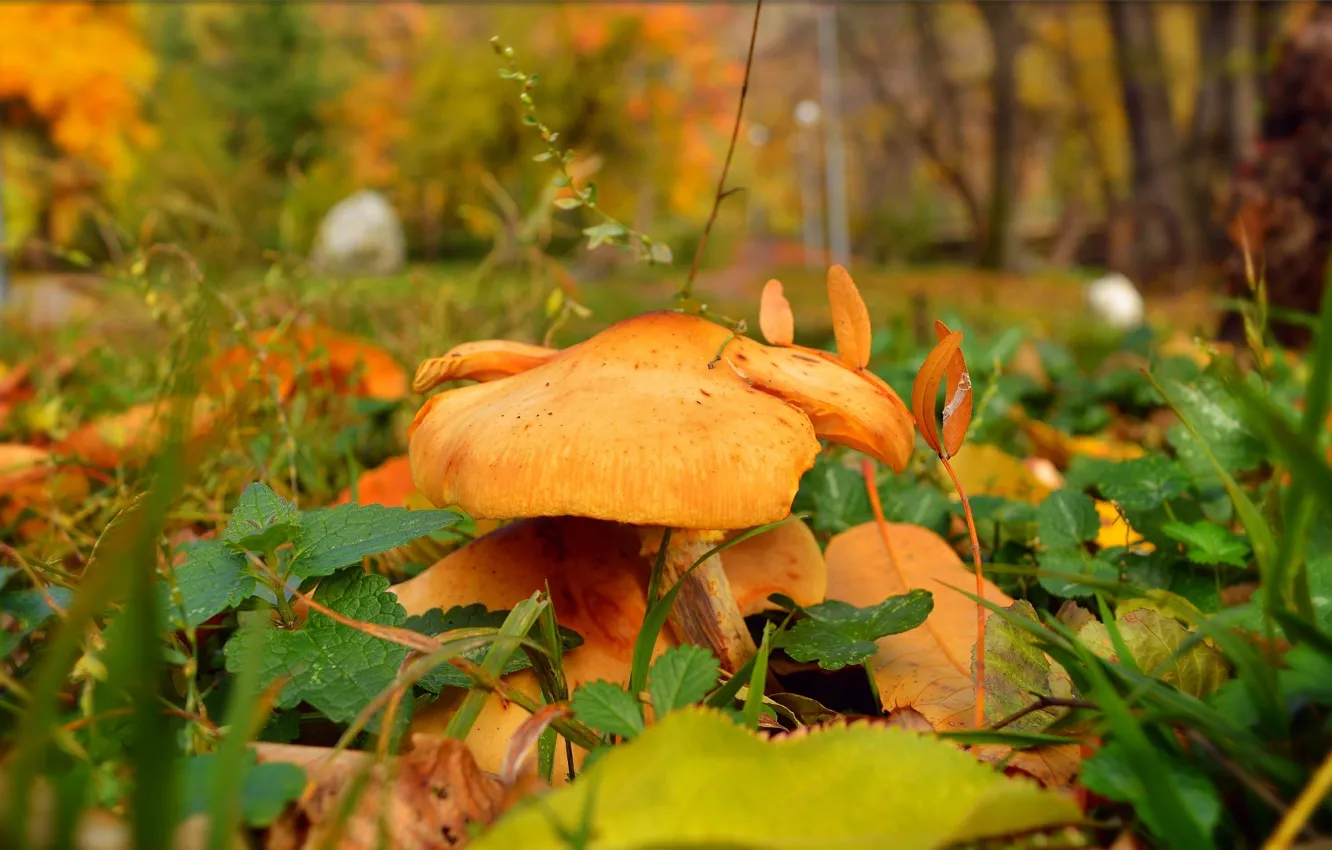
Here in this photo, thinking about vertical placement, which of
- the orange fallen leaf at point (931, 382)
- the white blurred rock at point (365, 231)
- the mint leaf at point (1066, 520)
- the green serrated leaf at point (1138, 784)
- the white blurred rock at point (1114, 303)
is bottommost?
the white blurred rock at point (365, 231)

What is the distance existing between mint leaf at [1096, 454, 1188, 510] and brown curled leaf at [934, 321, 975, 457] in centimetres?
39

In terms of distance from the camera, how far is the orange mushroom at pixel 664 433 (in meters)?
0.70

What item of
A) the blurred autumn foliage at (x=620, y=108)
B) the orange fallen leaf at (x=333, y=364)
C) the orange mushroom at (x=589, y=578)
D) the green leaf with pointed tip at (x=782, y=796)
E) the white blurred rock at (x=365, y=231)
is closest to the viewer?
the green leaf with pointed tip at (x=782, y=796)

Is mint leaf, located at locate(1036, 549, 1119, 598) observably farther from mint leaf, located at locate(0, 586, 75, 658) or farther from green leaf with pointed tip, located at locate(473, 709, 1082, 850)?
mint leaf, located at locate(0, 586, 75, 658)

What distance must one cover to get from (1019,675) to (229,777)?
1.95ft

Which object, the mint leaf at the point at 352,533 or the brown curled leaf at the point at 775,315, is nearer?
the mint leaf at the point at 352,533

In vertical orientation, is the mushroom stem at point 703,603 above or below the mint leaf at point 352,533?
below

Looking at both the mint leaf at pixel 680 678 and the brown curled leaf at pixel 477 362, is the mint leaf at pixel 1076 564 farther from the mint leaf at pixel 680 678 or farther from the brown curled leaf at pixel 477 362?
the brown curled leaf at pixel 477 362

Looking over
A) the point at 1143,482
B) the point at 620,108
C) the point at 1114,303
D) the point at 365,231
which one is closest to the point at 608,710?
the point at 1143,482

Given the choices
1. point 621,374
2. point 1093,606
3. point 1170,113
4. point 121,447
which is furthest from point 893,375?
point 1170,113

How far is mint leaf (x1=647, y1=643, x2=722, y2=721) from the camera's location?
635 millimetres

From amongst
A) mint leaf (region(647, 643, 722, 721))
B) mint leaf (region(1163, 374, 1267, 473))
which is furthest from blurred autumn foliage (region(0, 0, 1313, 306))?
mint leaf (region(647, 643, 722, 721))

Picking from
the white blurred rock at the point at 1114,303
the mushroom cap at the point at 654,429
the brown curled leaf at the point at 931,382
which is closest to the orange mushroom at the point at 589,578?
the mushroom cap at the point at 654,429

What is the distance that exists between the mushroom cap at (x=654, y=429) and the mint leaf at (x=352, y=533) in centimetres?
3
